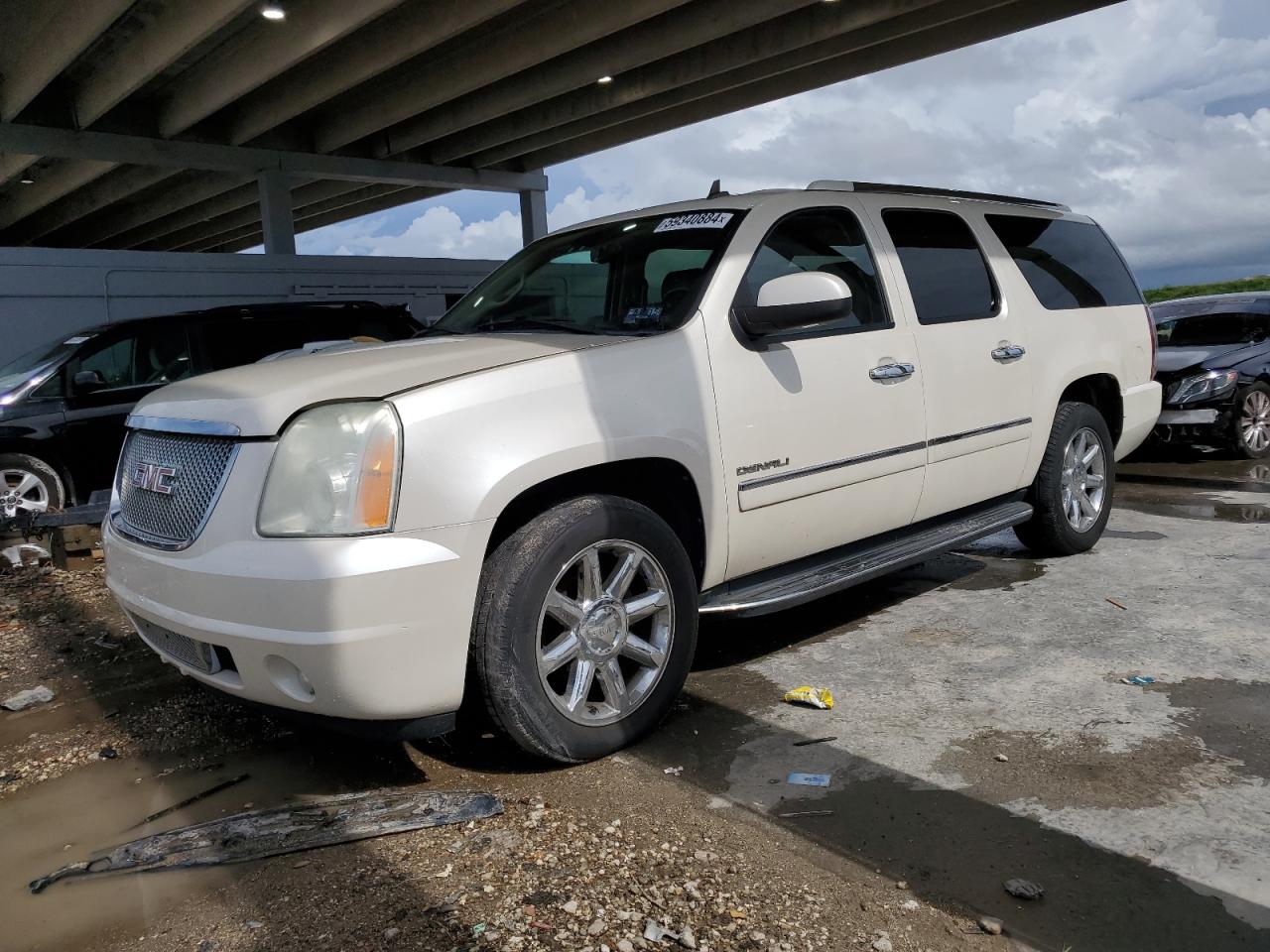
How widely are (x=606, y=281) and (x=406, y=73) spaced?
15.8 m

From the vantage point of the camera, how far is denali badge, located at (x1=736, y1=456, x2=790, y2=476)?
339cm

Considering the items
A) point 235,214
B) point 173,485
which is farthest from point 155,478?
point 235,214

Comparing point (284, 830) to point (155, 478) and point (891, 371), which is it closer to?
point (155, 478)

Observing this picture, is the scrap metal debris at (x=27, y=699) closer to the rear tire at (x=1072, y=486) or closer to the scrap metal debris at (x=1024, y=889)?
the scrap metal debris at (x=1024, y=889)

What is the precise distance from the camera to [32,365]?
809 cm

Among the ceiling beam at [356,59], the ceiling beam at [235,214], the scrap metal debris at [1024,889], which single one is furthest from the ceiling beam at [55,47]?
the scrap metal debris at [1024,889]

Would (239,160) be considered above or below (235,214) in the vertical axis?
below

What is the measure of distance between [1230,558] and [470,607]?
4573mm

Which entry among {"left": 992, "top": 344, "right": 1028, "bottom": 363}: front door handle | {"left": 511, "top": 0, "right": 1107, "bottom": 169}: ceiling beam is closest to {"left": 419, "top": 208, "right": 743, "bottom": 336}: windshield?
{"left": 992, "top": 344, "right": 1028, "bottom": 363}: front door handle

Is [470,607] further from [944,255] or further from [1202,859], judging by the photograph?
[944,255]

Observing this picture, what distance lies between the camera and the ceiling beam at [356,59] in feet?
46.2

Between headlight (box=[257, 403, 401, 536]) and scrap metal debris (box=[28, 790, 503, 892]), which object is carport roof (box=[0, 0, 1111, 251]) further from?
scrap metal debris (box=[28, 790, 503, 892])

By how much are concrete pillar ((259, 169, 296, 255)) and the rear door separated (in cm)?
1871

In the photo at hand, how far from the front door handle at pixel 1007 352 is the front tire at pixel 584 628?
209 centimetres
